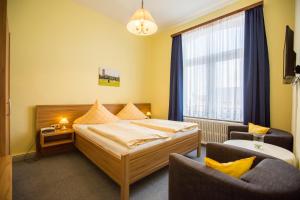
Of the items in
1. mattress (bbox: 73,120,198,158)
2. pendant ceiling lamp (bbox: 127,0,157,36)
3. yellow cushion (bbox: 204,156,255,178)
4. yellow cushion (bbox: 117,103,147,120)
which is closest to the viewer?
yellow cushion (bbox: 204,156,255,178)

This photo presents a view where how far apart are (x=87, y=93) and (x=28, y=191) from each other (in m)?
2.11

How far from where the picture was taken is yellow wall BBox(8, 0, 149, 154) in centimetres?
263

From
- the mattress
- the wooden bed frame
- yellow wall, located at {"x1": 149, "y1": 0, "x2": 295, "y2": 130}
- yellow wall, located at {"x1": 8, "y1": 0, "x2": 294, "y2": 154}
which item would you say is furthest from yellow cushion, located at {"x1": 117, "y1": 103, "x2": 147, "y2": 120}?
yellow wall, located at {"x1": 149, "y1": 0, "x2": 295, "y2": 130}

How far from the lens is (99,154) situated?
2021 millimetres

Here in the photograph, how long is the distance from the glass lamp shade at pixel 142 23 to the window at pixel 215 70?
178cm

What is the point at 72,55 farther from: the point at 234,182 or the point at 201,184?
the point at 234,182

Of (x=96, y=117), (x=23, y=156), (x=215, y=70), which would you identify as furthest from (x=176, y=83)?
(x=23, y=156)

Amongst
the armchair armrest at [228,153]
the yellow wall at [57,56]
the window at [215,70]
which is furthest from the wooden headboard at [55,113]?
the armchair armrest at [228,153]

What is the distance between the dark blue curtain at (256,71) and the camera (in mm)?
2666

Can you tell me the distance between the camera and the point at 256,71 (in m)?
2.73

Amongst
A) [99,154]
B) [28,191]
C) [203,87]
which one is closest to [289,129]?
[203,87]

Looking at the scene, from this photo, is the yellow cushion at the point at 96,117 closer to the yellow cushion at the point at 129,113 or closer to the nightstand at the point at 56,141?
the nightstand at the point at 56,141

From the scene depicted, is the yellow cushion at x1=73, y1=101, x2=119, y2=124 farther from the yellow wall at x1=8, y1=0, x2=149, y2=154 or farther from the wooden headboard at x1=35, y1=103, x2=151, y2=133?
the yellow wall at x1=8, y1=0, x2=149, y2=154

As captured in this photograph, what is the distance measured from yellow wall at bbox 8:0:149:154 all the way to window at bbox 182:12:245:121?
1.83m
